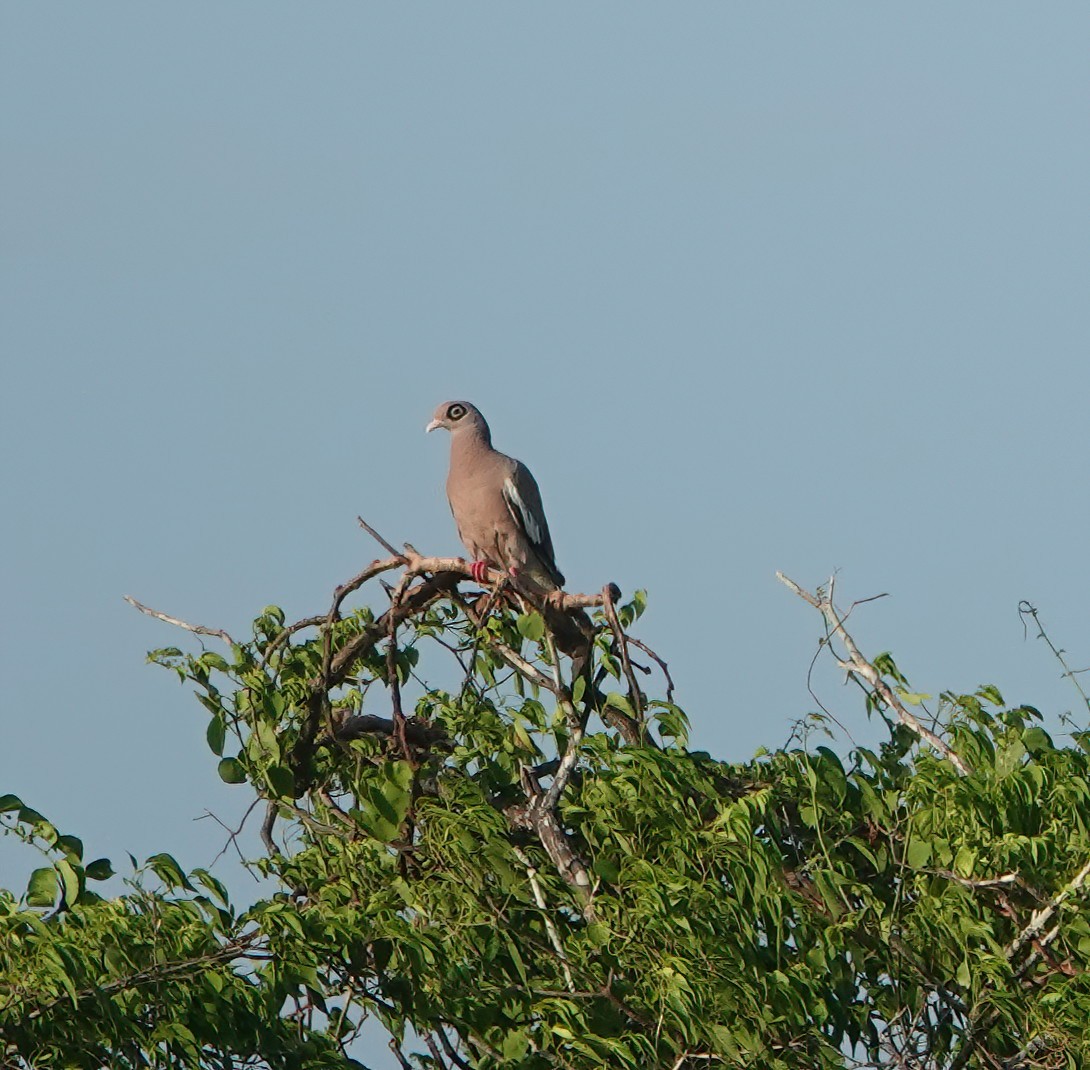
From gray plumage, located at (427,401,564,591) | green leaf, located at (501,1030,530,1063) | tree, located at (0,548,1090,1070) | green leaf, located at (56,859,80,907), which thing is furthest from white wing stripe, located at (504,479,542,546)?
green leaf, located at (56,859,80,907)

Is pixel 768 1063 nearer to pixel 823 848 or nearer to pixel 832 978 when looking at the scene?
pixel 832 978

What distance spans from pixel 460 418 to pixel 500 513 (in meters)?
0.81

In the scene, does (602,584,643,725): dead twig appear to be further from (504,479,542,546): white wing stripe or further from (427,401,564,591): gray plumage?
(504,479,542,546): white wing stripe

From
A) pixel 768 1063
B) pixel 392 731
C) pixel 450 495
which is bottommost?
pixel 768 1063

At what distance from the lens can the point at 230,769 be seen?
18.9ft

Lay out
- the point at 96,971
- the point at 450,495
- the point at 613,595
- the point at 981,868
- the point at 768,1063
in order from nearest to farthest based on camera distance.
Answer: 1. the point at 96,971
2. the point at 768,1063
3. the point at 981,868
4. the point at 613,595
5. the point at 450,495

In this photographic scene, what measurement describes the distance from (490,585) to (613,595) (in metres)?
0.93

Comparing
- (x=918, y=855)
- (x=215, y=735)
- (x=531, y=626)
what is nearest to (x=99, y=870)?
(x=215, y=735)

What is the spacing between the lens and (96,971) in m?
4.35

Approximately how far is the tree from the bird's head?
10.5 ft

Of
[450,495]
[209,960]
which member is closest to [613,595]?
[209,960]

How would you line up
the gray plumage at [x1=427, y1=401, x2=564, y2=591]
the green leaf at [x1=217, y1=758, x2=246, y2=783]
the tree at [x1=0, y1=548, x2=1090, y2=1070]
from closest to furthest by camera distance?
the tree at [x1=0, y1=548, x2=1090, y2=1070]
the green leaf at [x1=217, y1=758, x2=246, y2=783]
the gray plumage at [x1=427, y1=401, x2=564, y2=591]

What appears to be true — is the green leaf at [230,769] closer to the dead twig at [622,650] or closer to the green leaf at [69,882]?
the green leaf at [69,882]

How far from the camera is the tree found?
4457 mm
